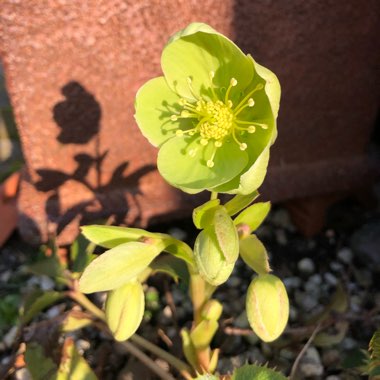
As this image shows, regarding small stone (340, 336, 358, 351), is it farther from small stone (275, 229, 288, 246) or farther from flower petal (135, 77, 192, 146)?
flower petal (135, 77, 192, 146)

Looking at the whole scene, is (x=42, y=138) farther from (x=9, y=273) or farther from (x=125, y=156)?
(x=9, y=273)

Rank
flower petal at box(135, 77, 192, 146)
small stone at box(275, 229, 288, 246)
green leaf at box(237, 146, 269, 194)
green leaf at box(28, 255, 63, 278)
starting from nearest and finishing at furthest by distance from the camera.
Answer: green leaf at box(237, 146, 269, 194)
flower petal at box(135, 77, 192, 146)
green leaf at box(28, 255, 63, 278)
small stone at box(275, 229, 288, 246)

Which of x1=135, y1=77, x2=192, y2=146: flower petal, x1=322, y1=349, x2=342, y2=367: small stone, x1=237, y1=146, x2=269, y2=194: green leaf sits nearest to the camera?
x1=237, y1=146, x2=269, y2=194: green leaf

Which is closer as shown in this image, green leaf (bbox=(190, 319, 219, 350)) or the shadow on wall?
green leaf (bbox=(190, 319, 219, 350))

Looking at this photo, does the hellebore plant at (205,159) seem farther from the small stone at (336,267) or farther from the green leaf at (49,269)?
the small stone at (336,267)

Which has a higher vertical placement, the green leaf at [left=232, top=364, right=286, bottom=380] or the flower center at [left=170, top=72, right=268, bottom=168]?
the flower center at [left=170, top=72, right=268, bottom=168]

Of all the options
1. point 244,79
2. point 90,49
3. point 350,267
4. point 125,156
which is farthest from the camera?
point 350,267

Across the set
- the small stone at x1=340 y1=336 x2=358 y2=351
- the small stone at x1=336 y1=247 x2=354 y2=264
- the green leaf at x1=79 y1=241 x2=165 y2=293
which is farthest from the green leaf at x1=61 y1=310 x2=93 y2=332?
the small stone at x1=336 y1=247 x2=354 y2=264

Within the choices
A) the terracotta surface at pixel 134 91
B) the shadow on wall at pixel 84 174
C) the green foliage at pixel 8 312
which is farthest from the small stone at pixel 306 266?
the green foliage at pixel 8 312

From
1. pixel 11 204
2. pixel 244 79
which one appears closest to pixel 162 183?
pixel 11 204
